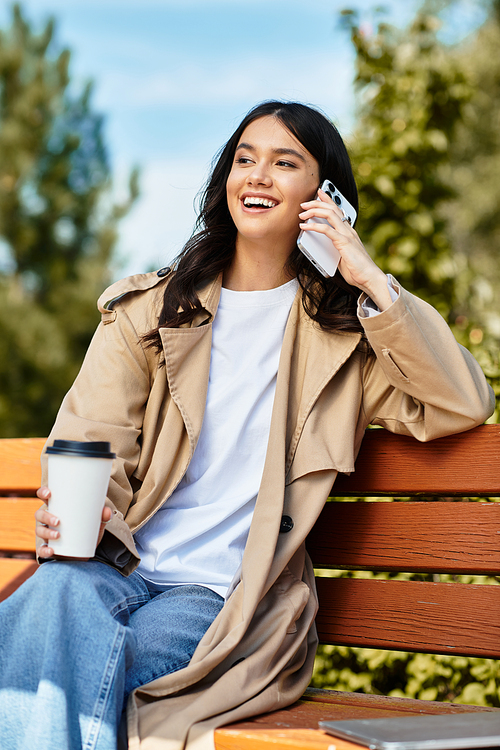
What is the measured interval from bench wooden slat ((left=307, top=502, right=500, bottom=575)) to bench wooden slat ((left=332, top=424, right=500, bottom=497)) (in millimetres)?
47

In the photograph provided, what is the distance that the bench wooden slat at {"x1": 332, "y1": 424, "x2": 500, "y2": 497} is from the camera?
7.00 ft

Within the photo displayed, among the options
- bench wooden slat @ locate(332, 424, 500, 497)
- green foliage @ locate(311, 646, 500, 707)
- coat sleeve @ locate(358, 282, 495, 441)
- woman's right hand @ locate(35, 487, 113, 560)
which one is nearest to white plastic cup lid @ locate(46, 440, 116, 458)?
woman's right hand @ locate(35, 487, 113, 560)

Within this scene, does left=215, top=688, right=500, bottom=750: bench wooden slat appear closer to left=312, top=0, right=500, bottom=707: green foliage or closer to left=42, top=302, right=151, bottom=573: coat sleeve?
left=42, top=302, right=151, bottom=573: coat sleeve

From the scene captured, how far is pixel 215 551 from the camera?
2121 millimetres

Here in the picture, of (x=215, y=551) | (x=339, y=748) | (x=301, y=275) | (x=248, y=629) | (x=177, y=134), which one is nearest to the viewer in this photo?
(x=339, y=748)

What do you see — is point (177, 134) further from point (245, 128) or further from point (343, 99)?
point (245, 128)

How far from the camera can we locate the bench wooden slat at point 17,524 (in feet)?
8.89

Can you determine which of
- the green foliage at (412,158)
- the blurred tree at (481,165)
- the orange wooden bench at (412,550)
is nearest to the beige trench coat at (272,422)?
the orange wooden bench at (412,550)

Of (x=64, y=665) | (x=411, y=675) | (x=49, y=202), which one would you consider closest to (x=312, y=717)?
(x=64, y=665)

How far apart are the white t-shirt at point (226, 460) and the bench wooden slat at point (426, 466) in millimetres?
330

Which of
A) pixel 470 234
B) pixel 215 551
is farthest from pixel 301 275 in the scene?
pixel 470 234

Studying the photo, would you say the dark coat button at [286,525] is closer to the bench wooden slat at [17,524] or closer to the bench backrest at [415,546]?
the bench backrest at [415,546]

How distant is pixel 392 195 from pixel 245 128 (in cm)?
194

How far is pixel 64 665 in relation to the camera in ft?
5.16
